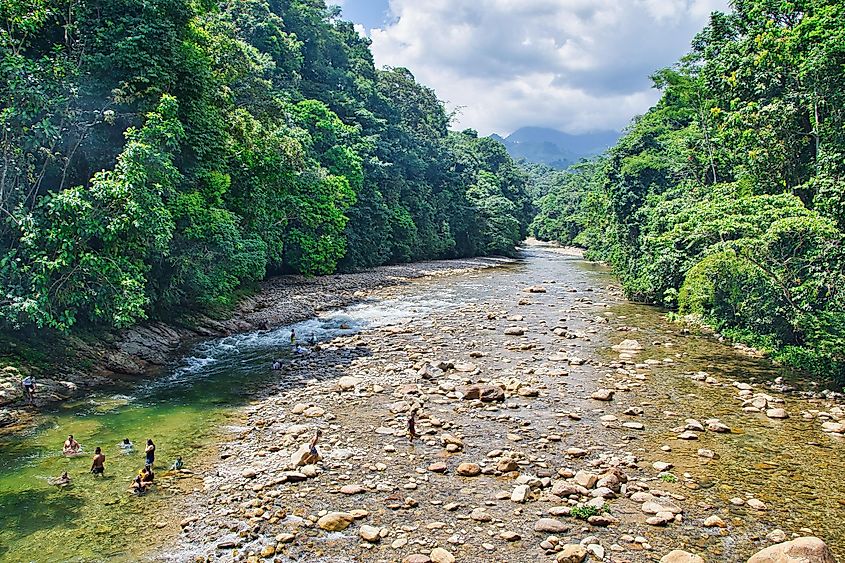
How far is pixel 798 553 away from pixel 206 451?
13.2 metres

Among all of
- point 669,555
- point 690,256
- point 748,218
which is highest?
point 748,218

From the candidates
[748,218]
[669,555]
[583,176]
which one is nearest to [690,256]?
[748,218]

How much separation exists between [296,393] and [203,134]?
532 inches

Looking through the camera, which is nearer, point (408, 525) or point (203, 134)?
point (408, 525)

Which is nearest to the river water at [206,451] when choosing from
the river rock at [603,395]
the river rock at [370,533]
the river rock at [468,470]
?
the river rock at [603,395]

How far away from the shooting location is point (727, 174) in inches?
1309

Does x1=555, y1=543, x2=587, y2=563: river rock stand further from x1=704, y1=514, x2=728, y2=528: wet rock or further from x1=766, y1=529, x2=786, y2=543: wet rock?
x1=766, y1=529, x2=786, y2=543: wet rock

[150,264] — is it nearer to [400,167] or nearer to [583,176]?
[400,167]

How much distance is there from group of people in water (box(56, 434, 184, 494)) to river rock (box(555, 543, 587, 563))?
30.3 ft

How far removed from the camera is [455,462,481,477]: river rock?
1319 centimetres

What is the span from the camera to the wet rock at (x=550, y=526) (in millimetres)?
10766

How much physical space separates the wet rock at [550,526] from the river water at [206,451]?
7.61 ft

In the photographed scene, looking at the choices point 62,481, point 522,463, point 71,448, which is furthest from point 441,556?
point 71,448

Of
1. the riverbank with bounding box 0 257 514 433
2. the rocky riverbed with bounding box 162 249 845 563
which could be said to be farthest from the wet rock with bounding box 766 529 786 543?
the riverbank with bounding box 0 257 514 433
